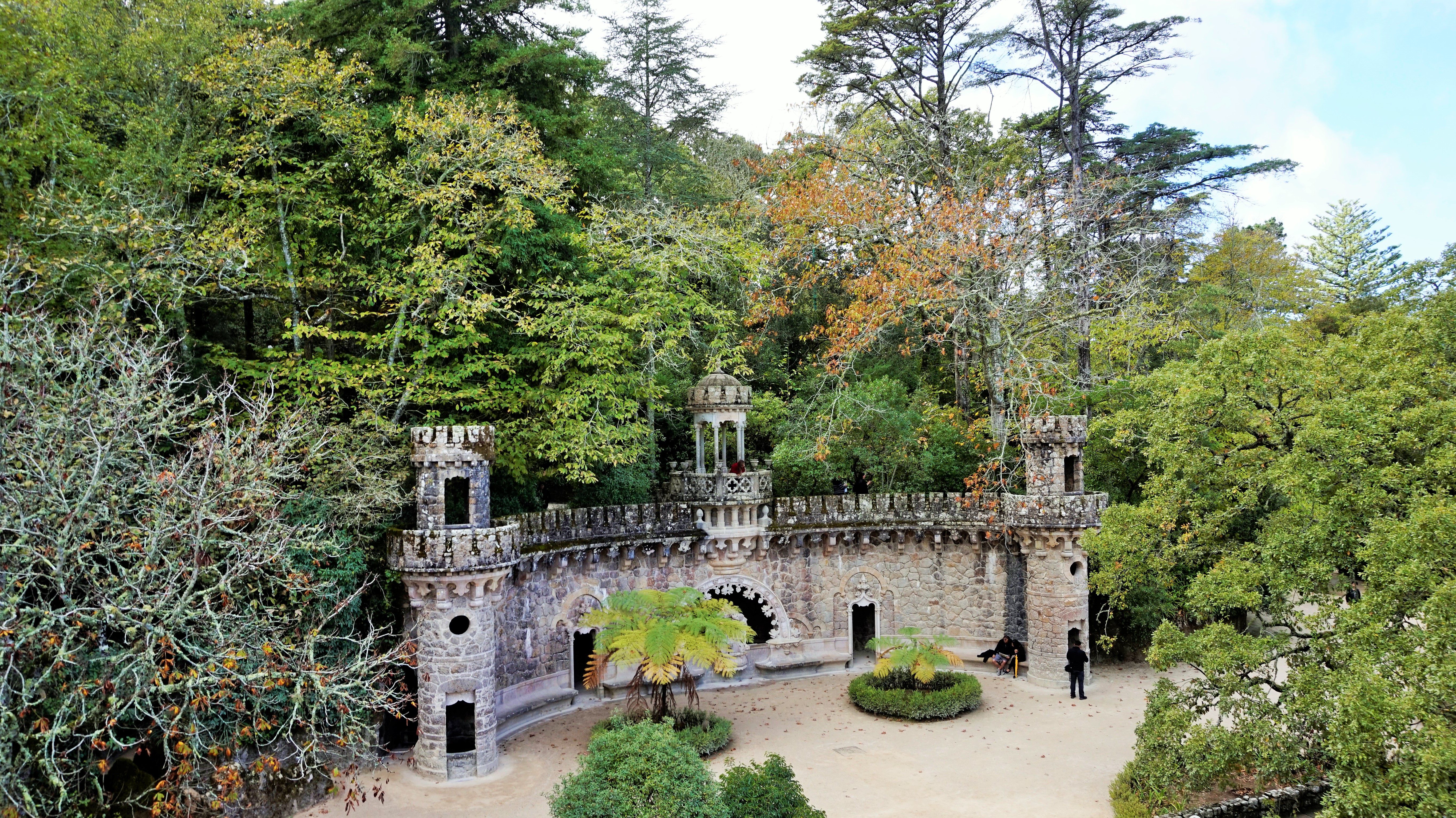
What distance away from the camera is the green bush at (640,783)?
1263 centimetres

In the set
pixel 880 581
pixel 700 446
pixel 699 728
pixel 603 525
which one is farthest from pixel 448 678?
pixel 880 581

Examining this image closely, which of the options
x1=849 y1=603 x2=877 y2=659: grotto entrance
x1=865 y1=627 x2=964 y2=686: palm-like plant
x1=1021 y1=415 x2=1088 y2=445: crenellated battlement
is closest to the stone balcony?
x1=865 y1=627 x2=964 y2=686: palm-like plant

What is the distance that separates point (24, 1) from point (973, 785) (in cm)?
2302

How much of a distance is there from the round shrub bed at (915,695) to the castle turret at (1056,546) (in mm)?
2313

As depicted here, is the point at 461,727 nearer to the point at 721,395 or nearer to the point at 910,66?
the point at 721,395

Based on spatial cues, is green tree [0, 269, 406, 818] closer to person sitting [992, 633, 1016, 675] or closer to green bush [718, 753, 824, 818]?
green bush [718, 753, 824, 818]

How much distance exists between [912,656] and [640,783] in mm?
9406

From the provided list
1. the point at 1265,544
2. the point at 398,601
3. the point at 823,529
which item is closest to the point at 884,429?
the point at 823,529

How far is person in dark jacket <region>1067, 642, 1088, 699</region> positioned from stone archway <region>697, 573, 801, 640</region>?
22.6ft

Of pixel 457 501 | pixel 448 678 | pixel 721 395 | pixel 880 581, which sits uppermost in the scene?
pixel 721 395

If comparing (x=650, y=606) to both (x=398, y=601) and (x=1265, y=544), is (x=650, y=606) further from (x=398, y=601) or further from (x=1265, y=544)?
(x=1265, y=544)

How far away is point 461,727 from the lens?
18.4 metres

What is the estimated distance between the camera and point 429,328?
19641 mm

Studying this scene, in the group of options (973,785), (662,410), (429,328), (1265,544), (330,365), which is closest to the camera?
(1265,544)
